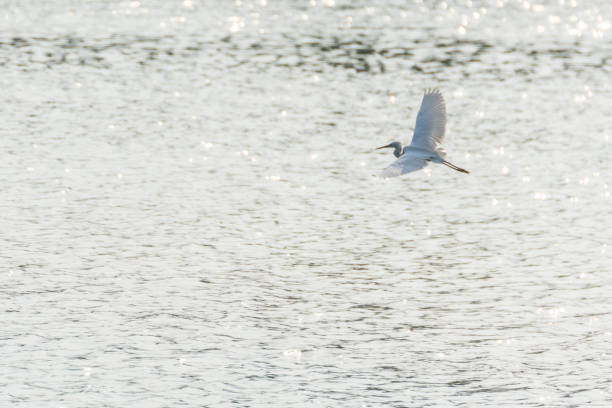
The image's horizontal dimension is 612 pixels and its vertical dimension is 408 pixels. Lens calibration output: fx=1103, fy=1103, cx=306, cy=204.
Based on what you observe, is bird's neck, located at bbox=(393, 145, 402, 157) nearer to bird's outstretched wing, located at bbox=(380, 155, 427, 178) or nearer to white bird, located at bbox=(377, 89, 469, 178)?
white bird, located at bbox=(377, 89, 469, 178)

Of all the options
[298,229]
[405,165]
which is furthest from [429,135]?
[298,229]

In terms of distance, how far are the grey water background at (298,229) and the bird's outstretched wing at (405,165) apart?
7.78 ft

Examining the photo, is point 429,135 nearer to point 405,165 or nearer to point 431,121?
point 431,121

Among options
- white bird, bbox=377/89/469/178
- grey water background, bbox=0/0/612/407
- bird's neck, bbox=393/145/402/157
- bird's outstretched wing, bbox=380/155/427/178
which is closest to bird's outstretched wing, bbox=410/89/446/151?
white bird, bbox=377/89/469/178

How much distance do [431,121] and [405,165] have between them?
167cm

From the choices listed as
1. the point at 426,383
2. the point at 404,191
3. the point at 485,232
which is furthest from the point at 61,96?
the point at 426,383

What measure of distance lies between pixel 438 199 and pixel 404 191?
1146mm

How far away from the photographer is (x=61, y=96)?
118ft

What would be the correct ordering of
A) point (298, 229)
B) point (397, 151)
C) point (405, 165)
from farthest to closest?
point (298, 229) < point (397, 151) < point (405, 165)

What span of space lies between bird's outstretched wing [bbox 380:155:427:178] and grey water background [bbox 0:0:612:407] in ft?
7.78

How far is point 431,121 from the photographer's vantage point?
2020 cm

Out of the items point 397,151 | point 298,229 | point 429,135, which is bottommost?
point 298,229

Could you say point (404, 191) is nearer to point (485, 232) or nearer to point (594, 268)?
point (485, 232)

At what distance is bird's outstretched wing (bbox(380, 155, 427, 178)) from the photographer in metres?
17.5
